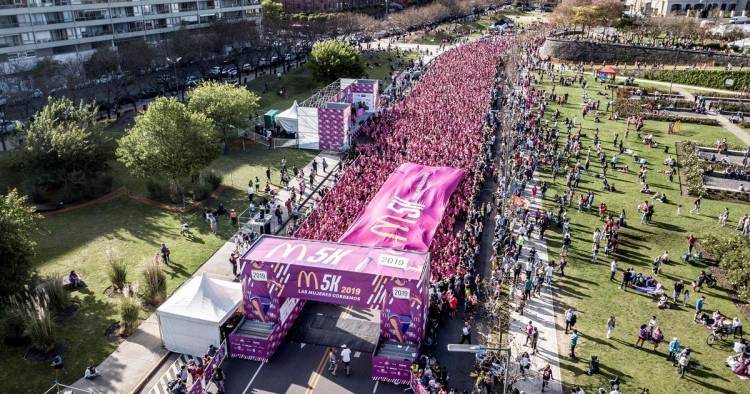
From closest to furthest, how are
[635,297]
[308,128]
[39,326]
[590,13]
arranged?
[39,326]
[635,297]
[308,128]
[590,13]

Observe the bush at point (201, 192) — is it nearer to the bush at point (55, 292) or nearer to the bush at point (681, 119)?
the bush at point (55, 292)

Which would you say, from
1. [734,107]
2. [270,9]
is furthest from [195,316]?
[270,9]

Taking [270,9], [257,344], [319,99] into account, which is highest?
[270,9]

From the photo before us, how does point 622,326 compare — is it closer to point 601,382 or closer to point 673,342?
point 673,342

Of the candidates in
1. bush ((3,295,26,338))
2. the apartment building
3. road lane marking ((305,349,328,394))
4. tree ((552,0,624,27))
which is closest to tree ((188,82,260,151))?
bush ((3,295,26,338))

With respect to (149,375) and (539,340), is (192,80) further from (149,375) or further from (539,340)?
(539,340)
